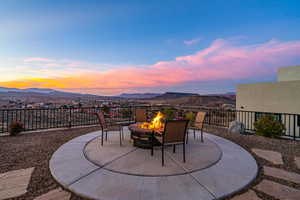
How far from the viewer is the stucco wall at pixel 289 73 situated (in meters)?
8.33

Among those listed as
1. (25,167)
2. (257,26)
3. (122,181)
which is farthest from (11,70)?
(257,26)

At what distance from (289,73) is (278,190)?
34.2 ft

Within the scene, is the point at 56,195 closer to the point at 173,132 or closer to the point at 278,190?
the point at 173,132

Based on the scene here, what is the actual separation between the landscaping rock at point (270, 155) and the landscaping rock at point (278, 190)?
3.40 feet

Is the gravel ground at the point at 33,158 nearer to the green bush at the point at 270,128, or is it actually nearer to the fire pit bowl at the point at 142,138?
the fire pit bowl at the point at 142,138

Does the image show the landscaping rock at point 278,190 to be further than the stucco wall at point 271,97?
No

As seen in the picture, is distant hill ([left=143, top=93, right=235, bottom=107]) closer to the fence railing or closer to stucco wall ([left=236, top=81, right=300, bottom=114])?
stucco wall ([left=236, top=81, right=300, bottom=114])

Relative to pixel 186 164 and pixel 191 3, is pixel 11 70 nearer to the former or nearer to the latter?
pixel 191 3

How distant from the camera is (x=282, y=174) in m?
2.24

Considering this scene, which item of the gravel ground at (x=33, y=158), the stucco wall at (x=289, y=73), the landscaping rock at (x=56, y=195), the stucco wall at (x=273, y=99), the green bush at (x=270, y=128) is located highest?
the stucco wall at (x=289, y=73)

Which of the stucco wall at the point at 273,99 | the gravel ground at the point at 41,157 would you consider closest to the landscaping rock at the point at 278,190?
the gravel ground at the point at 41,157

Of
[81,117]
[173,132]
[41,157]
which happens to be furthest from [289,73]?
[41,157]

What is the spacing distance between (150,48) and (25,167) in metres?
9.22

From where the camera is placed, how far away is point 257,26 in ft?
24.9
